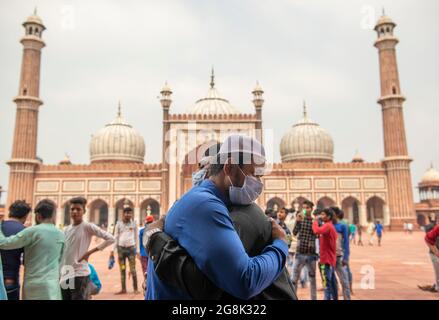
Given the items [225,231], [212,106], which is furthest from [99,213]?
[225,231]

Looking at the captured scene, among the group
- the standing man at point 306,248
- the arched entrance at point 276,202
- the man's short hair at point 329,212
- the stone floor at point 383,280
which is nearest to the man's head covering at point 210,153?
the man's short hair at point 329,212

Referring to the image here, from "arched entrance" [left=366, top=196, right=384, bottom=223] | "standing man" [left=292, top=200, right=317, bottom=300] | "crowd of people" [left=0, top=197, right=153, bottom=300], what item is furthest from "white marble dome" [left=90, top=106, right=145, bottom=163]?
"crowd of people" [left=0, top=197, right=153, bottom=300]

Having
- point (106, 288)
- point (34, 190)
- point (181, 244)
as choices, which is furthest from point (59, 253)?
point (34, 190)

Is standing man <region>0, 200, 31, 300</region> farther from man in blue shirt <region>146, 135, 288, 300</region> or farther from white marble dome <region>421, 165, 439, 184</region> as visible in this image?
white marble dome <region>421, 165, 439, 184</region>

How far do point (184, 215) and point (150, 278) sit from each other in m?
0.31

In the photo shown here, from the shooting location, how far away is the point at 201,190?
1.21 m

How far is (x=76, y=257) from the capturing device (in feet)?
11.4

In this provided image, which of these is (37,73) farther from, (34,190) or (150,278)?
(150,278)

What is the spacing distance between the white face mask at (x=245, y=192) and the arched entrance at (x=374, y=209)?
98.8 ft

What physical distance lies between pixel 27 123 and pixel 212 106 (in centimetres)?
1347

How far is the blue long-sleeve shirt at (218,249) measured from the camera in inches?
42.0

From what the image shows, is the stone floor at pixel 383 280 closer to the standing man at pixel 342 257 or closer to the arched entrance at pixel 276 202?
the standing man at pixel 342 257

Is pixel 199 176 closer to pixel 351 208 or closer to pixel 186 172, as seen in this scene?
pixel 186 172
